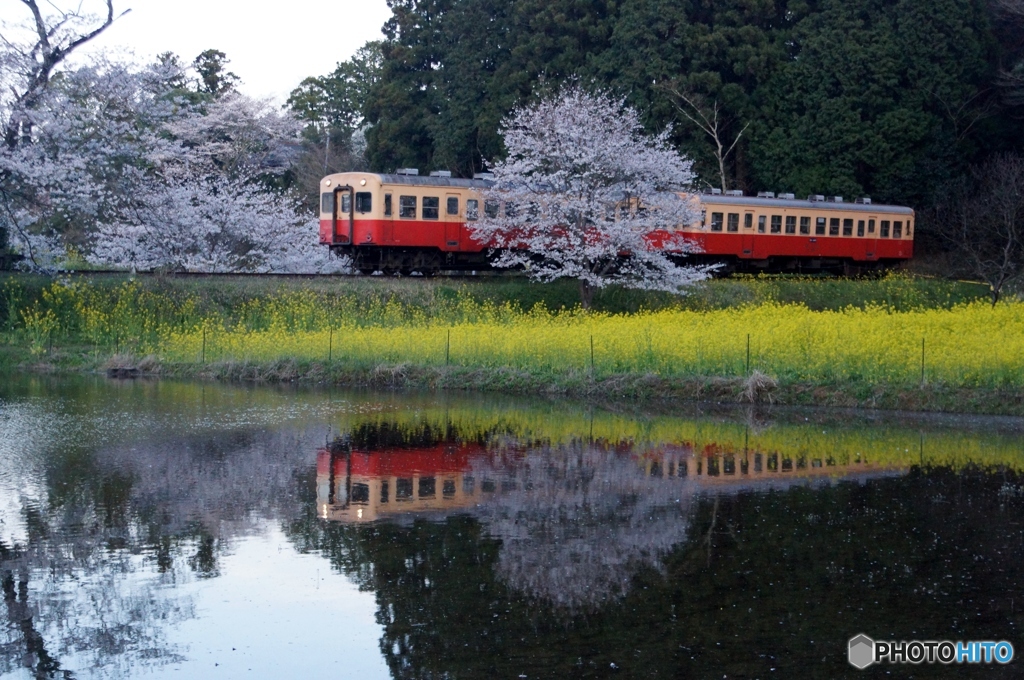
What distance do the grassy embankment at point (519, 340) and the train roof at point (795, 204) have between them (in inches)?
94.2

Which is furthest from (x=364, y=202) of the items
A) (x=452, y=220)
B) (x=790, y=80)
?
(x=790, y=80)

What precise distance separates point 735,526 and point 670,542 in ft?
2.73

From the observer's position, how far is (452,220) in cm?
2694

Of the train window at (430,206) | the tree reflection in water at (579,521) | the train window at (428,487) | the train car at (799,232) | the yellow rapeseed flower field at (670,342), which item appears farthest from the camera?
the train car at (799,232)

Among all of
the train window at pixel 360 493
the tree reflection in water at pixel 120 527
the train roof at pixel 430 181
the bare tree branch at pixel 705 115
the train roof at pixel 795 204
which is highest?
the bare tree branch at pixel 705 115

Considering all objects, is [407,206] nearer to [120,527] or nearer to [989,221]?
[989,221]

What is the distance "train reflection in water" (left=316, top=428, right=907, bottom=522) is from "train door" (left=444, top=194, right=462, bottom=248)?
1368cm

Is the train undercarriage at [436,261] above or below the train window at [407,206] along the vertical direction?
below

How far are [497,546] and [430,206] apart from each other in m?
18.3

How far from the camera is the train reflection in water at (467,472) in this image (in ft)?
34.5

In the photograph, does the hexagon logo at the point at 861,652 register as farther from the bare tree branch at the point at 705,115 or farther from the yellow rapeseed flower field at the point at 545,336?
the bare tree branch at the point at 705,115

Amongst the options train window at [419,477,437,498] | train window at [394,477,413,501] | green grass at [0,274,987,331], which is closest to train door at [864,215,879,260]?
green grass at [0,274,987,331]

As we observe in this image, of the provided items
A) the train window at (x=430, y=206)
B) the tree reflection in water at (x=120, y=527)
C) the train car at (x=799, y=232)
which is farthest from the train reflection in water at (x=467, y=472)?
the train car at (x=799, y=232)

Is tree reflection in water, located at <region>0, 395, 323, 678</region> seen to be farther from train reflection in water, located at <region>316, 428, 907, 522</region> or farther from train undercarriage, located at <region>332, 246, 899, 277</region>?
train undercarriage, located at <region>332, 246, 899, 277</region>
